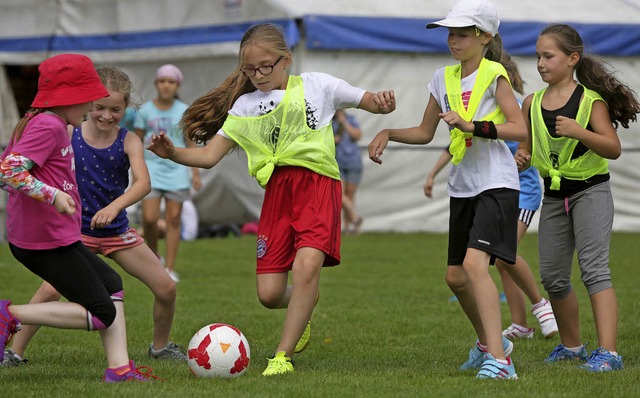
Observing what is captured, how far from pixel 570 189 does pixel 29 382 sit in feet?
10.4

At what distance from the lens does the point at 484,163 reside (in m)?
6.16

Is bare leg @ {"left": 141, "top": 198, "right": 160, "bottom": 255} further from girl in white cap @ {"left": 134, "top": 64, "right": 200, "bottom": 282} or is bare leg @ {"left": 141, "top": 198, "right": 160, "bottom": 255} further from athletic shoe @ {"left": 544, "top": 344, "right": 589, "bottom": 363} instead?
athletic shoe @ {"left": 544, "top": 344, "right": 589, "bottom": 363}

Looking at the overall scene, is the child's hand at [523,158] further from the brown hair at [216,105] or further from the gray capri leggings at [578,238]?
the brown hair at [216,105]

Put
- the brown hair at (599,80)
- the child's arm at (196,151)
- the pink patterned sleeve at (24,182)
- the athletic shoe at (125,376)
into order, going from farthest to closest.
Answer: the brown hair at (599,80)
the child's arm at (196,151)
the athletic shoe at (125,376)
the pink patterned sleeve at (24,182)

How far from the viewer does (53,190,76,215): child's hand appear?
207 inches

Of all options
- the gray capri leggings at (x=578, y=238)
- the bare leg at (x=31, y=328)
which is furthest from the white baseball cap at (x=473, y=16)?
the bare leg at (x=31, y=328)

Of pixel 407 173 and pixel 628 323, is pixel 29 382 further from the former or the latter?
pixel 407 173

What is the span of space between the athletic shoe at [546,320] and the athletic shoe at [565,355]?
3.45 feet

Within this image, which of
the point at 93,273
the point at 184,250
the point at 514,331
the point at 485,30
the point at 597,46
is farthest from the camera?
the point at 597,46

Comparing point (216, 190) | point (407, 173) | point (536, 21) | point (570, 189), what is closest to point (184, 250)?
point (216, 190)

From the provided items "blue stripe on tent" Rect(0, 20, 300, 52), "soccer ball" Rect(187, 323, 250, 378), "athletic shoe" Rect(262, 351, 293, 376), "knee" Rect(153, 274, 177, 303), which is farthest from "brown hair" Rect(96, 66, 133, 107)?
"blue stripe on tent" Rect(0, 20, 300, 52)

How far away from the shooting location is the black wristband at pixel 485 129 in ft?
19.4

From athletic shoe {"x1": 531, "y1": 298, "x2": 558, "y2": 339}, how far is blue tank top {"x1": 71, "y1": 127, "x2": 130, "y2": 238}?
10.2ft

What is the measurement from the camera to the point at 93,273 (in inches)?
223
